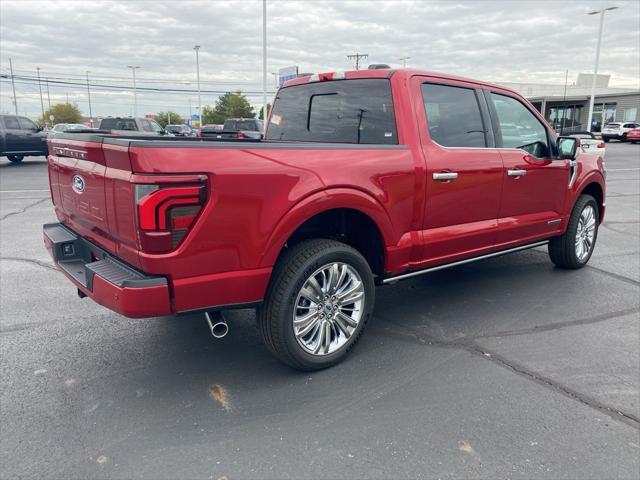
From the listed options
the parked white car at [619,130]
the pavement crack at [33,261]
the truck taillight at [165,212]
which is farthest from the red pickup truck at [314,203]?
the parked white car at [619,130]

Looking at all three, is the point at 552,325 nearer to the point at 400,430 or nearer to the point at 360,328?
the point at 360,328

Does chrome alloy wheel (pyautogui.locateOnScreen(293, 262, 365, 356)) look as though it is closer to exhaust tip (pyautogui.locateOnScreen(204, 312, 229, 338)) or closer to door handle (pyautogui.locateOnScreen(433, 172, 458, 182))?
exhaust tip (pyautogui.locateOnScreen(204, 312, 229, 338))

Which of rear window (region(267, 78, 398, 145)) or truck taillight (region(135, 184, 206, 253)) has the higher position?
rear window (region(267, 78, 398, 145))

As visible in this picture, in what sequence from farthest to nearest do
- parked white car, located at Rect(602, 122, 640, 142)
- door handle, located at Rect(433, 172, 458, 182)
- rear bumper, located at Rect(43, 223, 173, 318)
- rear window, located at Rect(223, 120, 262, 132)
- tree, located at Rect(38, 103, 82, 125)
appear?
tree, located at Rect(38, 103, 82, 125) < parked white car, located at Rect(602, 122, 640, 142) < rear window, located at Rect(223, 120, 262, 132) < door handle, located at Rect(433, 172, 458, 182) < rear bumper, located at Rect(43, 223, 173, 318)

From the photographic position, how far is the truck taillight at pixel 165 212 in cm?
256

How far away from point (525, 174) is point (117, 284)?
11.6 ft

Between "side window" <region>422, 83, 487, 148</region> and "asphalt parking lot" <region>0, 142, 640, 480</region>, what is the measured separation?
4.80 feet

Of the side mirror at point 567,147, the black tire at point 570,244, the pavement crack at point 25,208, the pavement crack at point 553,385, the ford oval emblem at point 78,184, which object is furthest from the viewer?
the pavement crack at point 25,208

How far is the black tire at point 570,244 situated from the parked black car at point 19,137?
1797 cm

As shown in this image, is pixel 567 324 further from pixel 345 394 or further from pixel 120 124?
pixel 120 124

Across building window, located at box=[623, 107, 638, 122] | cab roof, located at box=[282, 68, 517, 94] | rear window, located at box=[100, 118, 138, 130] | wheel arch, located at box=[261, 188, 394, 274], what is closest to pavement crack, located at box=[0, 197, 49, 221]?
cab roof, located at box=[282, 68, 517, 94]

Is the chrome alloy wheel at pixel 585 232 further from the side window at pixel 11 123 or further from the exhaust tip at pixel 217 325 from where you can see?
the side window at pixel 11 123

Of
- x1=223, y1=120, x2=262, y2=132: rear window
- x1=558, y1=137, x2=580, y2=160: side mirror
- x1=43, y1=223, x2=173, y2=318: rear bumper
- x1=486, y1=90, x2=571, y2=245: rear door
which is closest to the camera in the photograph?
x1=43, y1=223, x2=173, y2=318: rear bumper

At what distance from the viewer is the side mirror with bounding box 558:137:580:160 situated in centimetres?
507
